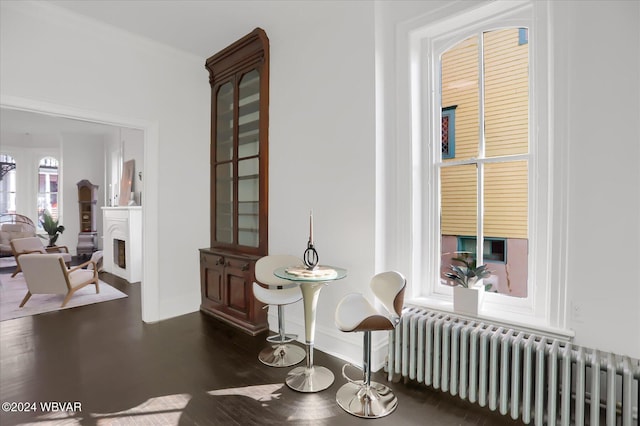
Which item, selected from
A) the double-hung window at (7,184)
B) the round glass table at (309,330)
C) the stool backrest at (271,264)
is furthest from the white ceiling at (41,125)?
the round glass table at (309,330)

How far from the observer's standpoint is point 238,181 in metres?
4.07

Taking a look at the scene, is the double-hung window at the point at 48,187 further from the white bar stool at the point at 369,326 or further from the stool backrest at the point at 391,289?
the stool backrest at the point at 391,289

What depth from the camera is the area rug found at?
436 cm

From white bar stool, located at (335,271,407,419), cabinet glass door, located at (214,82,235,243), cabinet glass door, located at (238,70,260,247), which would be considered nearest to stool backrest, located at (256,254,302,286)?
cabinet glass door, located at (238,70,260,247)

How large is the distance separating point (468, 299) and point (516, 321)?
32 cm

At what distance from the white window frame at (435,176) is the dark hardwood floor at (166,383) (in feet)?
2.54

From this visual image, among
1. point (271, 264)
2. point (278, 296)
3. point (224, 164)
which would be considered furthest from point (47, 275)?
point (278, 296)

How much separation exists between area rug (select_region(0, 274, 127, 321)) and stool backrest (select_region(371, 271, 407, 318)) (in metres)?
4.46

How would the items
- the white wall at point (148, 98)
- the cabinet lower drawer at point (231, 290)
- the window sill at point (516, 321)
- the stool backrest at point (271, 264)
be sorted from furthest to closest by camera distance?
the cabinet lower drawer at point (231, 290) < the stool backrest at point (271, 264) < the white wall at point (148, 98) < the window sill at point (516, 321)

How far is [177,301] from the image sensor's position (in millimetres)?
4234

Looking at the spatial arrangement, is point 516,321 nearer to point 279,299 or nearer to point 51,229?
point 279,299

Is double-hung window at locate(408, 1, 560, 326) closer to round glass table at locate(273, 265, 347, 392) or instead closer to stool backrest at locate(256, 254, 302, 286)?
round glass table at locate(273, 265, 347, 392)

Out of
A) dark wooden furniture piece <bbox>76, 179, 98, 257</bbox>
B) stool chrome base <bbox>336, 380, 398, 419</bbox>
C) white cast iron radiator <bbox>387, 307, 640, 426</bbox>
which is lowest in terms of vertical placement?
stool chrome base <bbox>336, 380, 398, 419</bbox>

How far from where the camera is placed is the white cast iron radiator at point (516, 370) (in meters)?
1.79
